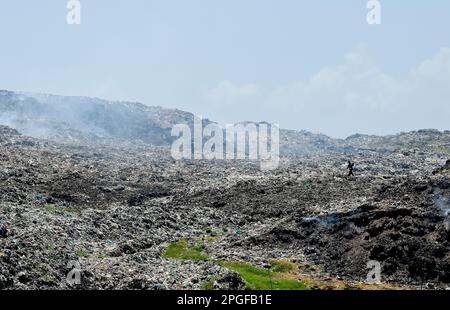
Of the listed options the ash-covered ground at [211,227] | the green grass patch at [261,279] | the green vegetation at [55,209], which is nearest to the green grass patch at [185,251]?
the ash-covered ground at [211,227]

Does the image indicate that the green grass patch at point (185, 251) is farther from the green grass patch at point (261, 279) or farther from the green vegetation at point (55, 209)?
Result: the green vegetation at point (55, 209)

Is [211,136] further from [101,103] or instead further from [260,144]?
[101,103]

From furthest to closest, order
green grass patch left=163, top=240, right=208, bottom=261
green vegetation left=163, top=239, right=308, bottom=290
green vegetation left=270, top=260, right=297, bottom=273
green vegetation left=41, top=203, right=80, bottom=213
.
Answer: green vegetation left=41, top=203, right=80, bottom=213, green grass patch left=163, top=240, right=208, bottom=261, green vegetation left=270, top=260, right=297, bottom=273, green vegetation left=163, top=239, right=308, bottom=290

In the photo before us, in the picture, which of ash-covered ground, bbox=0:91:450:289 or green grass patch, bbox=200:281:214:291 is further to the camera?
ash-covered ground, bbox=0:91:450:289

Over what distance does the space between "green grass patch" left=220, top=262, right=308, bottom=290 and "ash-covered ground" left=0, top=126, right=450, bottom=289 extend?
3.39ft

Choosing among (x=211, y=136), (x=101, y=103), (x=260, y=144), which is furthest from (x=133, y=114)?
(x=260, y=144)

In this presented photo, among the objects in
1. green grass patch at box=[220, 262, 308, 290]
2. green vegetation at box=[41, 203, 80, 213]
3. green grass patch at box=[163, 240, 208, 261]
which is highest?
green vegetation at box=[41, 203, 80, 213]

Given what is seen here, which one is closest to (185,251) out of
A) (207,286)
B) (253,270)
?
(253,270)

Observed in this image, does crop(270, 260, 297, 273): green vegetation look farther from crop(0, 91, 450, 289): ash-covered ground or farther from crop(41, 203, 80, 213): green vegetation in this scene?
crop(41, 203, 80, 213): green vegetation

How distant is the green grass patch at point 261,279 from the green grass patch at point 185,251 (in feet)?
8.73

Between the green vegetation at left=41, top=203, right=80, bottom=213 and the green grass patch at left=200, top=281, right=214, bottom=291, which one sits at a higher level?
the green vegetation at left=41, top=203, right=80, bottom=213

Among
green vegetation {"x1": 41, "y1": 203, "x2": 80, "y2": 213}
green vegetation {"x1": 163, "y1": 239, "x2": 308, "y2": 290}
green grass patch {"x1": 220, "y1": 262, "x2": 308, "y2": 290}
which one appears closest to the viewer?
green grass patch {"x1": 220, "y1": 262, "x2": 308, "y2": 290}

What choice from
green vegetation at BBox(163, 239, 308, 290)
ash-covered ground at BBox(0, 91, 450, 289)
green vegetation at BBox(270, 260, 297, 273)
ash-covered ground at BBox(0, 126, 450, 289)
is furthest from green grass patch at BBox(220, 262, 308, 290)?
ash-covered ground at BBox(0, 126, 450, 289)

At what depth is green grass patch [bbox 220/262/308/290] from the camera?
1374 inches
